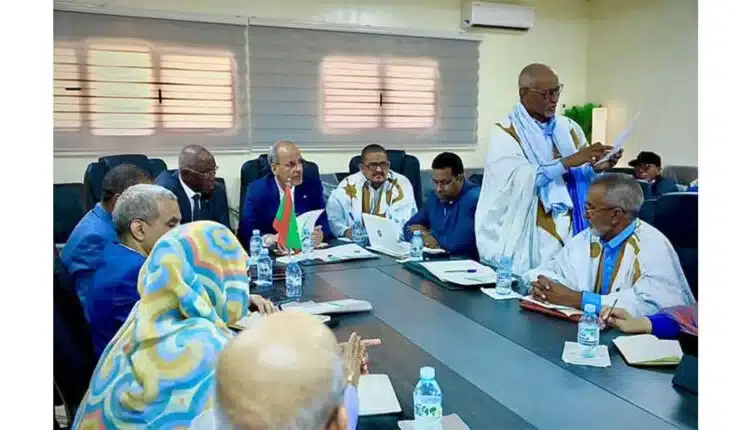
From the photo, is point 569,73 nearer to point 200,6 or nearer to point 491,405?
point 200,6

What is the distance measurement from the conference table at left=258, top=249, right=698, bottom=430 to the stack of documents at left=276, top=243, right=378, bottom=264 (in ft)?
2.12

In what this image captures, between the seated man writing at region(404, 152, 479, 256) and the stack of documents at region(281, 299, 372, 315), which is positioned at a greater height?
the seated man writing at region(404, 152, 479, 256)

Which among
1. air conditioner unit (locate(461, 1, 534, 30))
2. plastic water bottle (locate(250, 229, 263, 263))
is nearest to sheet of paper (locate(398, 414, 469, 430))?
plastic water bottle (locate(250, 229, 263, 263))

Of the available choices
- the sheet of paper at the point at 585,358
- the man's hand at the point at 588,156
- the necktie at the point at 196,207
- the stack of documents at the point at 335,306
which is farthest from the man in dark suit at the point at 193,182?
the sheet of paper at the point at 585,358

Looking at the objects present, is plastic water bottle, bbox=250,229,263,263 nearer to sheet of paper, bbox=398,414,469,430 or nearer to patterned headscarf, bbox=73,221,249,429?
patterned headscarf, bbox=73,221,249,429

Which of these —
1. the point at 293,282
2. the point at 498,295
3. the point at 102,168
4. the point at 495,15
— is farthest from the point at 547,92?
the point at 495,15

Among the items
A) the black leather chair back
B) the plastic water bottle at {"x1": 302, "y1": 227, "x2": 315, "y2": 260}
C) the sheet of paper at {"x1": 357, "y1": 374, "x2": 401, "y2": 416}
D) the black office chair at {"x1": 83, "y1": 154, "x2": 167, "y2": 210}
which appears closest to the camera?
the sheet of paper at {"x1": 357, "y1": 374, "x2": 401, "y2": 416}

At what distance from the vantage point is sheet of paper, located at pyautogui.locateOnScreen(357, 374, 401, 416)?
1457mm

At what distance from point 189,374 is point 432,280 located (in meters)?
1.50

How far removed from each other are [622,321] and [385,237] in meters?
1.66

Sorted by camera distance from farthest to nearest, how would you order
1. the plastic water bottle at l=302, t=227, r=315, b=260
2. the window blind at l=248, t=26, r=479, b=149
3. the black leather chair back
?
1. the window blind at l=248, t=26, r=479, b=149
2. the plastic water bottle at l=302, t=227, r=315, b=260
3. the black leather chair back

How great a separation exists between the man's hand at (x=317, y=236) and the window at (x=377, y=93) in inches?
101

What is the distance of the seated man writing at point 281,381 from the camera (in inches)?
31.2

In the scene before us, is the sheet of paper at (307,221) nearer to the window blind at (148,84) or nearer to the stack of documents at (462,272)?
the stack of documents at (462,272)
